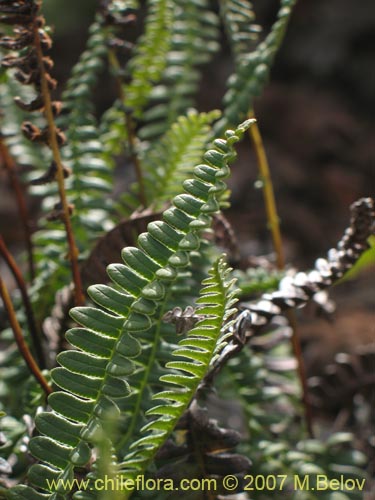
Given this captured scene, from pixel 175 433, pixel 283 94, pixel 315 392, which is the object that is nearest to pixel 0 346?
pixel 315 392

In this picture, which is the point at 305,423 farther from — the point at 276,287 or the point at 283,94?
the point at 283,94

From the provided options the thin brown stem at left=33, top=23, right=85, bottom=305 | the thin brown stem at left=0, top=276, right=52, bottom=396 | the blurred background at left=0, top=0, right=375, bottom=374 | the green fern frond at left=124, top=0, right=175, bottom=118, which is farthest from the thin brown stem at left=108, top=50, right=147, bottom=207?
the blurred background at left=0, top=0, right=375, bottom=374

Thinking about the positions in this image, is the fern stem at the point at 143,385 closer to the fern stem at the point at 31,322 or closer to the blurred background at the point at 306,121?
the fern stem at the point at 31,322

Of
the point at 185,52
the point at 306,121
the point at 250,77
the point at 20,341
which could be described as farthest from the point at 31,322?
the point at 306,121

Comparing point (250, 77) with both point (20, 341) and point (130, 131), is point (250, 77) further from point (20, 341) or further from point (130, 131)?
point (20, 341)

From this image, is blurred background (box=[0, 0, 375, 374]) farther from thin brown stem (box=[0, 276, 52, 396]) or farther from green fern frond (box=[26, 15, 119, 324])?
thin brown stem (box=[0, 276, 52, 396])
